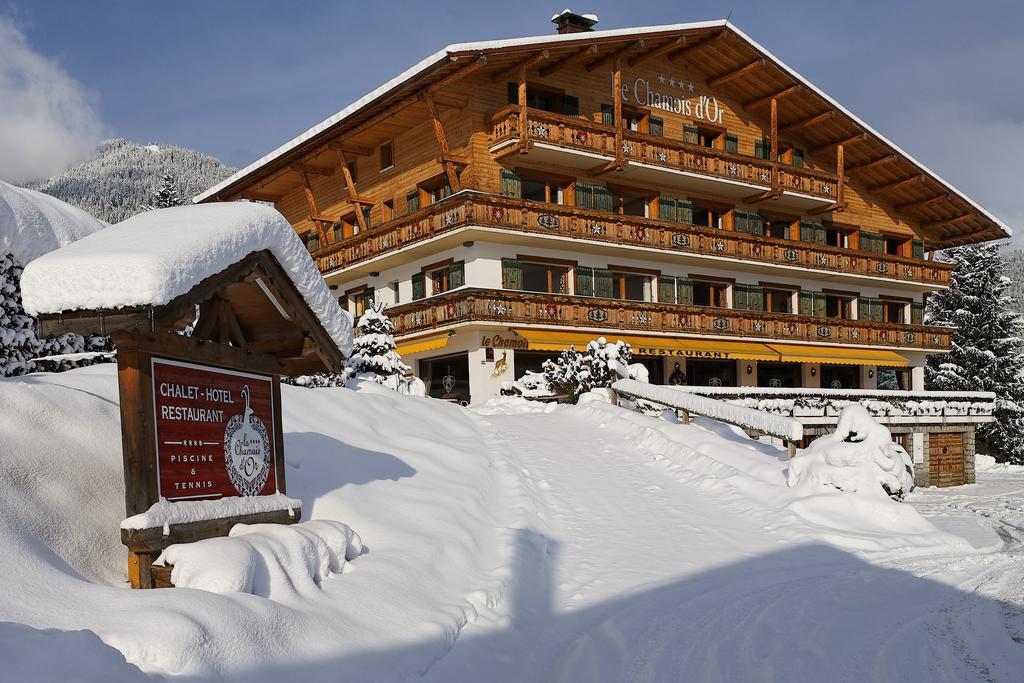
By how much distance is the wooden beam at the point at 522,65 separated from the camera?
28.2 metres

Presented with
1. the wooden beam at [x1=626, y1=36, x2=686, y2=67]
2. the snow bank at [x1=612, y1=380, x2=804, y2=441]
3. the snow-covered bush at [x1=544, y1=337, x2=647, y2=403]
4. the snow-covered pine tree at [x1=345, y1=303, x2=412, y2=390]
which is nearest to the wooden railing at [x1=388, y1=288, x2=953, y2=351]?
the snow-covered pine tree at [x1=345, y1=303, x2=412, y2=390]

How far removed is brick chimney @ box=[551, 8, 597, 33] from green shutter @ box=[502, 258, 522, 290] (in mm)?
10890

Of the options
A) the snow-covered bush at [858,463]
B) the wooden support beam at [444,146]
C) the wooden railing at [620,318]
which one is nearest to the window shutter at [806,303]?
the wooden railing at [620,318]

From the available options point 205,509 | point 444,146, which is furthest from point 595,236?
point 205,509

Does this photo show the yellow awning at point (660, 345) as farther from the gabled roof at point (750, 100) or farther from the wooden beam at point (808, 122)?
the wooden beam at point (808, 122)

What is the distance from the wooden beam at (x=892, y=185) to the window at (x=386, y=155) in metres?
21.7

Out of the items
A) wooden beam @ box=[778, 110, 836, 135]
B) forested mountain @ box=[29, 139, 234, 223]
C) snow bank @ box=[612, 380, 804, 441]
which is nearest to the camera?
snow bank @ box=[612, 380, 804, 441]

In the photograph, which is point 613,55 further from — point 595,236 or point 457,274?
point 457,274

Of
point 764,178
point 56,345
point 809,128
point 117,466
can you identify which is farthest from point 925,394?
point 117,466

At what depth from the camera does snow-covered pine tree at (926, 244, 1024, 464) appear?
42281mm

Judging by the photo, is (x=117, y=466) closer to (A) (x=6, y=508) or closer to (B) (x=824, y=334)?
(A) (x=6, y=508)

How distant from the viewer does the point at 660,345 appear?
30812mm

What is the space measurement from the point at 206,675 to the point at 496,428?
1408 centimetres

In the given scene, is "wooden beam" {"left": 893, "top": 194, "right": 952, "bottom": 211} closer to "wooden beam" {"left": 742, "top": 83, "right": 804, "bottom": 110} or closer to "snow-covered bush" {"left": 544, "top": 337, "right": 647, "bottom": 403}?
"wooden beam" {"left": 742, "top": 83, "right": 804, "bottom": 110}
